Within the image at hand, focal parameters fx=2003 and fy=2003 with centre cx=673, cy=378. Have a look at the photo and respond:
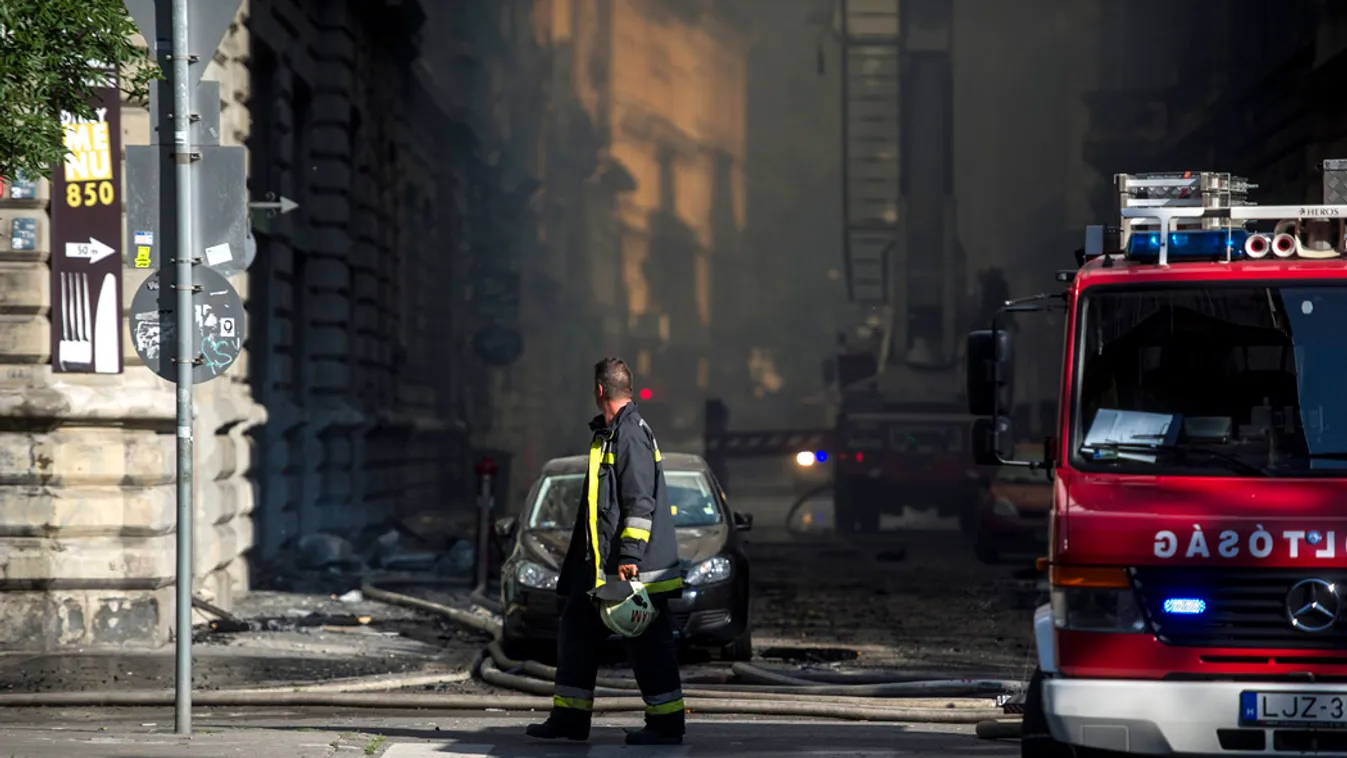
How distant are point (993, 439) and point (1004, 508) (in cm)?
1597

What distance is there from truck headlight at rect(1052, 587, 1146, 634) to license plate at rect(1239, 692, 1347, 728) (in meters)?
0.42

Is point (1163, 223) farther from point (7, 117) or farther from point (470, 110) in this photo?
point (470, 110)

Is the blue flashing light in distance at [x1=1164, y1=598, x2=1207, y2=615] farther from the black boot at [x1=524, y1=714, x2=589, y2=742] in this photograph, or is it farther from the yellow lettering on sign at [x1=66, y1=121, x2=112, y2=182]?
the yellow lettering on sign at [x1=66, y1=121, x2=112, y2=182]

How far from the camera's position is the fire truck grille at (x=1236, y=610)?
6.46 meters

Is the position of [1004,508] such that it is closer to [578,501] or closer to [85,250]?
[578,501]

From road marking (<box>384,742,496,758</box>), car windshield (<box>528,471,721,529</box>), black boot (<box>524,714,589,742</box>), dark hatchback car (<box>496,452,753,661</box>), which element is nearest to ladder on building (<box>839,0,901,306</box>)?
car windshield (<box>528,471,721,529</box>)

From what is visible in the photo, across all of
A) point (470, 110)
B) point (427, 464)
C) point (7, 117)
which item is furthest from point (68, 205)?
point (470, 110)

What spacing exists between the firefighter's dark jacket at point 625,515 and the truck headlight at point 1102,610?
2229 millimetres

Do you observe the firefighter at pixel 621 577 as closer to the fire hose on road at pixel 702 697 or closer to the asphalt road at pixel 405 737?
the asphalt road at pixel 405 737

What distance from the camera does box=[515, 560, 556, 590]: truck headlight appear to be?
40.5ft

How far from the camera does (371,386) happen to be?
25.7 metres

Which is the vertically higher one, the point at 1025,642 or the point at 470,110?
the point at 470,110

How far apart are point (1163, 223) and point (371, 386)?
19.2 metres

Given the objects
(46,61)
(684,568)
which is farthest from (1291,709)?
(684,568)
